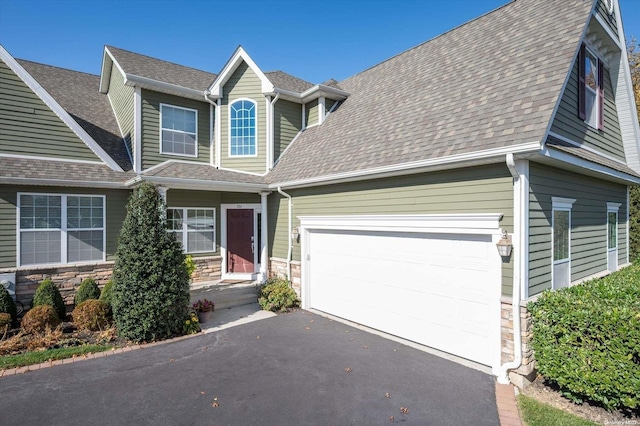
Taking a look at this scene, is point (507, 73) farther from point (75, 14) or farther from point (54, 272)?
point (54, 272)

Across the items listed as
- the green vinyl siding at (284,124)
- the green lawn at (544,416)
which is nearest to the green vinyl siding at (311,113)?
the green vinyl siding at (284,124)

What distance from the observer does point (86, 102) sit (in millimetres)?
11672

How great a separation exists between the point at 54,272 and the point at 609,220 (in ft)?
43.9

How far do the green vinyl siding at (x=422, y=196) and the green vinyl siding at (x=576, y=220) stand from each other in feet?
1.34

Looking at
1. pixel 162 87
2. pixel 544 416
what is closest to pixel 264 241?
pixel 162 87

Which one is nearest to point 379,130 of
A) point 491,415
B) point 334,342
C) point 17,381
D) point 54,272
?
point 334,342

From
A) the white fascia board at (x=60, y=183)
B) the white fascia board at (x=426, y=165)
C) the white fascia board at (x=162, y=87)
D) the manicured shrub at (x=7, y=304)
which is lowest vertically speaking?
the manicured shrub at (x=7, y=304)

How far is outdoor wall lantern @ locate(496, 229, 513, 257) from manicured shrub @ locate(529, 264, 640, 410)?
823 mm

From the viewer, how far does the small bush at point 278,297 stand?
8.87 metres

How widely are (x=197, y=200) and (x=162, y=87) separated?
341 cm

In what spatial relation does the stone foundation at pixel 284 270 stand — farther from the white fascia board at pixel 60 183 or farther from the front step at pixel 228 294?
the white fascia board at pixel 60 183

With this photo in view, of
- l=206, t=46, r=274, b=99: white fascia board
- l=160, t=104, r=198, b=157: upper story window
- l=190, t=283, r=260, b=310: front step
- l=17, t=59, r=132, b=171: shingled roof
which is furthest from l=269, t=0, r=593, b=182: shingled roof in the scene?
l=17, t=59, r=132, b=171: shingled roof

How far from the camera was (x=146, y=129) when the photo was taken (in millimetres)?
10141

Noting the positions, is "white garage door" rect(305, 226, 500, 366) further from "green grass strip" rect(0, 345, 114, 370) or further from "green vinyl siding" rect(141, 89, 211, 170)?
"green vinyl siding" rect(141, 89, 211, 170)
